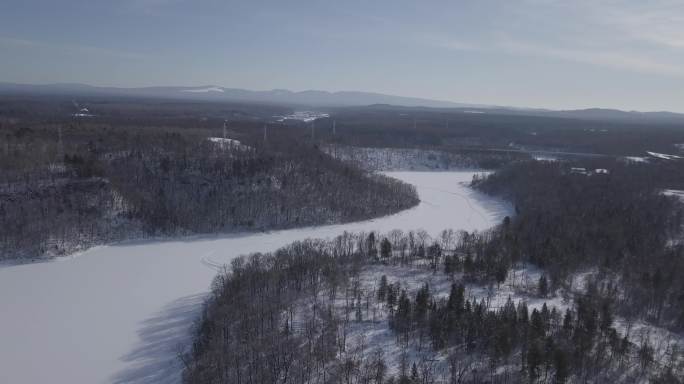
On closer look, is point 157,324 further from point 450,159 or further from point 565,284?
point 450,159

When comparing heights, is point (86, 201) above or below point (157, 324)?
above

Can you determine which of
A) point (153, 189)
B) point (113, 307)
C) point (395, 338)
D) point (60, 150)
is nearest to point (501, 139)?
point (153, 189)

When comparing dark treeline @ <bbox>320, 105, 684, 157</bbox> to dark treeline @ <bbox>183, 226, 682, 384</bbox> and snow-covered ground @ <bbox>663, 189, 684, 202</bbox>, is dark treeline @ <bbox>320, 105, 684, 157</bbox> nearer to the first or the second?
snow-covered ground @ <bbox>663, 189, 684, 202</bbox>

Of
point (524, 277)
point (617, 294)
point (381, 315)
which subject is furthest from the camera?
point (524, 277)

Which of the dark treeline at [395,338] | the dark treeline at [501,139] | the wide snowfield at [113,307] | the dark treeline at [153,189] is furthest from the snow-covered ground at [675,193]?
the dark treeline at [501,139]

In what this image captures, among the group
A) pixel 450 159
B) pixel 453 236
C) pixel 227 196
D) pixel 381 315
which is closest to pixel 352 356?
pixel 381 315

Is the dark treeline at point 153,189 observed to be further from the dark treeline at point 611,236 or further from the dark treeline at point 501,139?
the dark treeline at point 501,139

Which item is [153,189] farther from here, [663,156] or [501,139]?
[501,139]
